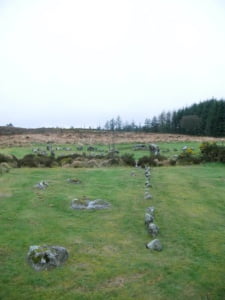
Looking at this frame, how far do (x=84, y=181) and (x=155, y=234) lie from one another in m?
7.72

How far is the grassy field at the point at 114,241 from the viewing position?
23.2ft

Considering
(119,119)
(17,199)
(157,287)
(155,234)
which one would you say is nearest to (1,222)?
(17,199)

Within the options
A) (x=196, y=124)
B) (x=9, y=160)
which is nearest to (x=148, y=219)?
(x=9, y=160)

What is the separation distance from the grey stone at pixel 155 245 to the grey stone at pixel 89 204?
354cm

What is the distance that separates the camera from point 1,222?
411 inches

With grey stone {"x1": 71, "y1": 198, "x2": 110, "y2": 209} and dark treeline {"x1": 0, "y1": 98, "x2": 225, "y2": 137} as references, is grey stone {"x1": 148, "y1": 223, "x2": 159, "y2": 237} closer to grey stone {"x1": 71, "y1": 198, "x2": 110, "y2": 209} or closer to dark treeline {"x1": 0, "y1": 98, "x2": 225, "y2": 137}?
grey stone {"x1": 71, "y1": 198, "x2": 110, "y2": 209}

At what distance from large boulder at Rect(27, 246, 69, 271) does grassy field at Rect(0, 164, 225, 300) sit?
6.3 inches

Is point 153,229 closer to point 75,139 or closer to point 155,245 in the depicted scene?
point 155,245

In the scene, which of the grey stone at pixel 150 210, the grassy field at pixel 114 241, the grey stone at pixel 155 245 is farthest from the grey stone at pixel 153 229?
the grey stone at pixel 150 210

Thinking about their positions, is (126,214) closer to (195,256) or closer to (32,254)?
(195,256)

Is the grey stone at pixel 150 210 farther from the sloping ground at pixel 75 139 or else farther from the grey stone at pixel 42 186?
the sloping ground at pixel 75 139

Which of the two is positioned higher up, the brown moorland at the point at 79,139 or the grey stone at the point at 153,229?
the brown moorland at the point at 79,139

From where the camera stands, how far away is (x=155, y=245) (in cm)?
884

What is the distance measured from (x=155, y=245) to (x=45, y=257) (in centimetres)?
318
